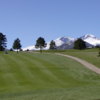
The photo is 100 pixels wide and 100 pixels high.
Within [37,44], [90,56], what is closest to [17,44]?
[37,44]

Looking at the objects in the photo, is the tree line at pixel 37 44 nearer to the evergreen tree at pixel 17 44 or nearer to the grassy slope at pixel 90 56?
the evergreen tree at pixel 17 44

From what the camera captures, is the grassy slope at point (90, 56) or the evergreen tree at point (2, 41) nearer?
the grassy slope at point (90, 56)

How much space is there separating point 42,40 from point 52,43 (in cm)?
4177

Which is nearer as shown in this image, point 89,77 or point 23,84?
point 23,84

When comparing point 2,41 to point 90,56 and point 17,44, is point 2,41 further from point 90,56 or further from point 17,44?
point 90,56

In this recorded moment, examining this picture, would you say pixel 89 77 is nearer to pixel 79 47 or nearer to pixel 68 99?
pixel 68 99

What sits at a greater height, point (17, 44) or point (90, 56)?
point (17, 44)

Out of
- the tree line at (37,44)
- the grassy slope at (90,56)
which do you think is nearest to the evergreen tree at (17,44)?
the tree line at (37,44)

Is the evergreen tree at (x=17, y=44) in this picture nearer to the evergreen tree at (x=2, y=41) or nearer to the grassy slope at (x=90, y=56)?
the evergreen tree at (x=2, y=41)

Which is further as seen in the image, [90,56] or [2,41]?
[2,41]

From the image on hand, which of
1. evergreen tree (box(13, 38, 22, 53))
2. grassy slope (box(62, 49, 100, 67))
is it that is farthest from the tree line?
grassy slope (box(62, 49, 100, 67))

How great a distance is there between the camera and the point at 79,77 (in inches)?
1449

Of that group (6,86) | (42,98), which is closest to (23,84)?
(6,86)

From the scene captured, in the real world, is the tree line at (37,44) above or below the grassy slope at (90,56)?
above
